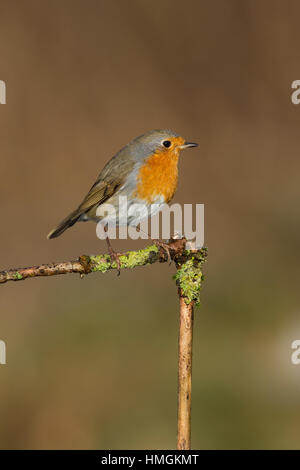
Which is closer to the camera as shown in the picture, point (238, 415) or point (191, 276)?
point (191, 276)

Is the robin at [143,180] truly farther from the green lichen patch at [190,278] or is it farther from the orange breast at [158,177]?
the green lichen patch at [190,278]

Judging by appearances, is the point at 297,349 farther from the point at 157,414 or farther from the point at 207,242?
the point at 207,242

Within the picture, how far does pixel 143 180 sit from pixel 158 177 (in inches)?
2.5

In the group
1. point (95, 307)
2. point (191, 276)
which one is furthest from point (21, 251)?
point (191, 276)

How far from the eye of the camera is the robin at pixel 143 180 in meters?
2.12

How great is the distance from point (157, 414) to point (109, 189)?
1.21 m

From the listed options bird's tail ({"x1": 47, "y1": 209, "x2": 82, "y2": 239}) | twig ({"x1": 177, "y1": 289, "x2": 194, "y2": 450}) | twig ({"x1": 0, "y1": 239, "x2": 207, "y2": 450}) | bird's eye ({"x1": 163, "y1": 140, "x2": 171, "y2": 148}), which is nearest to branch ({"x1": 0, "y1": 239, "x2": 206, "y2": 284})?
twig ({"x1": 0, "y1": 239, "x2": 207, "y2": 450})

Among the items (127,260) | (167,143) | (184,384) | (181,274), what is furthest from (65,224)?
(184,384)

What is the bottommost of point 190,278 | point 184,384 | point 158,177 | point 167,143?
point 184,384

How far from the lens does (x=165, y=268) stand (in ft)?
14.8

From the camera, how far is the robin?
6.96ft

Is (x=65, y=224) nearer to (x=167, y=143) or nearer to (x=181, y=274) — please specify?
(x=167, y=143)

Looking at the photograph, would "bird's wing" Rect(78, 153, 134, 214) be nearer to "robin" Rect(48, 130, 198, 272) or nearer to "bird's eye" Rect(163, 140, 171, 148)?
"robin" Rect(48, 130, 198, 272)

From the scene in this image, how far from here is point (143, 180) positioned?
2162 millimetres
